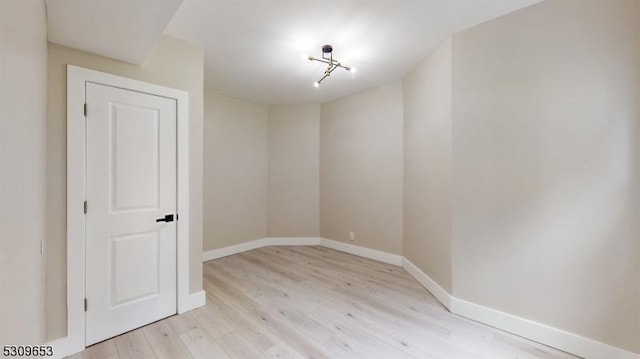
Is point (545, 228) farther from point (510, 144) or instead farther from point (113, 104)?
point (113, 104)

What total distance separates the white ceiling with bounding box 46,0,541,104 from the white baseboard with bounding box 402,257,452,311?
248 centimetres

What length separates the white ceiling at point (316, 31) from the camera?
2.10m

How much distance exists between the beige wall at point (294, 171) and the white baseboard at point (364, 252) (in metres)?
0.36

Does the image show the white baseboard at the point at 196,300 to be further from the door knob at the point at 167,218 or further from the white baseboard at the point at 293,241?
the white baseboard at the point at 293,241

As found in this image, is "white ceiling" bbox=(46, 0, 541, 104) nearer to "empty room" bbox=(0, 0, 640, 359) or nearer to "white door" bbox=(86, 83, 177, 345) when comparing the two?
"empty room" bbox=(0, 0, 640, 359)

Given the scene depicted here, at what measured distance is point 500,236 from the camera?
223 cm

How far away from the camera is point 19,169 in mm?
1035

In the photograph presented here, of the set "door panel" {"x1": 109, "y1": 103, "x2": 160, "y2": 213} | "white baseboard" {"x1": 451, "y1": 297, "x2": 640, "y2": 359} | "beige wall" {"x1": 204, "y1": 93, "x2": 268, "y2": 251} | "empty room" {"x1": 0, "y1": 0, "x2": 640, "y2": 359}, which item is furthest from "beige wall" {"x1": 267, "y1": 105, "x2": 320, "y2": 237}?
"white baseboard" {"x1": 451, "y1": 297, "x2": 640, "y2": 359}

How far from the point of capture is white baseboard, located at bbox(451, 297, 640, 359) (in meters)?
1.81

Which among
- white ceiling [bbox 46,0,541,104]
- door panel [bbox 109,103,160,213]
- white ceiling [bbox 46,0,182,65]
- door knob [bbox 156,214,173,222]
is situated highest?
white ceiling [bbox 46,0,541,104]

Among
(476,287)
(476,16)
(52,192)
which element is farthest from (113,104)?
(476,287)

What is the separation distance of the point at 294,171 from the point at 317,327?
3.05 metres

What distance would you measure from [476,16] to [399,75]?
53.0 inches

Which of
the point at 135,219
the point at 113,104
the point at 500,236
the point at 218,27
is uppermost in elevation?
the point at 218,27
